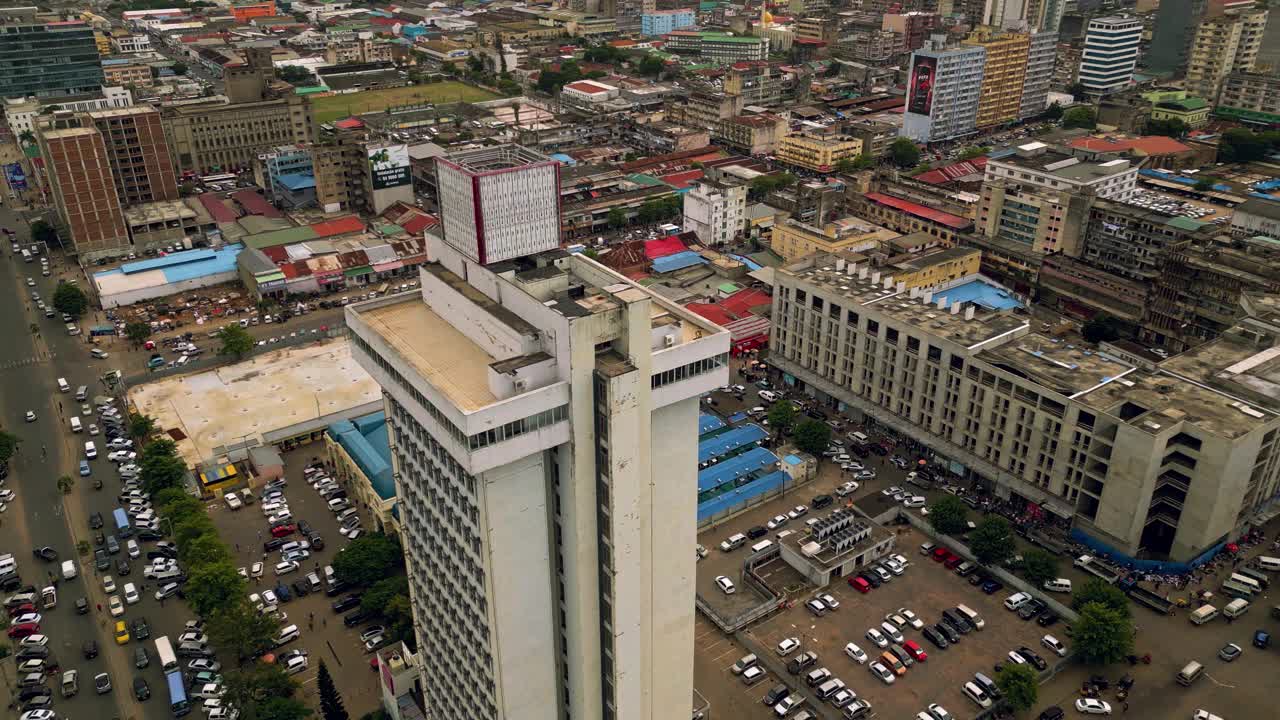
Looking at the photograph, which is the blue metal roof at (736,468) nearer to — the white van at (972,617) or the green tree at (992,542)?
the green tree at (992,542)

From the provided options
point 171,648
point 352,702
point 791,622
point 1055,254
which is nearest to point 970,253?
point 1055,254

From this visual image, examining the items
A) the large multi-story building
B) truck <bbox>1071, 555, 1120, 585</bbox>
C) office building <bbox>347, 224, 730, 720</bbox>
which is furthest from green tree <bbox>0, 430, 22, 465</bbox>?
truck <bbox>1071, 555, 1120, 585</bbox>

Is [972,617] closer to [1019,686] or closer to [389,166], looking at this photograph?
[1019,686]

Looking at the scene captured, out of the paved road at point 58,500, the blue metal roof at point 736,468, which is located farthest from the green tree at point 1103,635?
the paved road at point 58,500

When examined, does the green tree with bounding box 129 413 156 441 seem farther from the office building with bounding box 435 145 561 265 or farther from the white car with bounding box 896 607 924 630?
the white car with bounding box 896 607 924 630

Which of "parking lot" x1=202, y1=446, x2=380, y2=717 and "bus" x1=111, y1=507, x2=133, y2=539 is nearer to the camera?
"parking lot" x1=202, y1=446, x2=380, y2=717

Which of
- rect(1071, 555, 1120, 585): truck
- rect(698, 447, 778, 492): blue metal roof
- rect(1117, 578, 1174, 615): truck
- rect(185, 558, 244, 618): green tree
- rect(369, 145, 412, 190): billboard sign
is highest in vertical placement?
rect(369, 145, 412, 190): billboard sign
